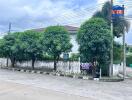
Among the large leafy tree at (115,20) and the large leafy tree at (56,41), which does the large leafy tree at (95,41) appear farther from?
the large leafy tree at (115,20)

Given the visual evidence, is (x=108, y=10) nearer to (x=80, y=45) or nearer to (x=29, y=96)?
(x=80, y=45)

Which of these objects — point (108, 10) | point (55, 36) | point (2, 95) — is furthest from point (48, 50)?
point (2, 95)

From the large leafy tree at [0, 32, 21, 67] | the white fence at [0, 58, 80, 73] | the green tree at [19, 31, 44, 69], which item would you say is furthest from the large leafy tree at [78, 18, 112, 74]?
the large leafy tree at [0, 32, 21, 67]

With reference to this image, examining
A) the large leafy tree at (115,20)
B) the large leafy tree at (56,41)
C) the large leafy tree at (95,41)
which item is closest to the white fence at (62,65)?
the large leafy tree at (56,41)

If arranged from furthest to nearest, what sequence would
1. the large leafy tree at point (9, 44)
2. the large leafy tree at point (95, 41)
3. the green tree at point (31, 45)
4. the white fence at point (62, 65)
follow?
1. the large leafy tree at point (9, 44)
2. the green tree at point (31, 45)
3. the white fence at point (62, 65)
4. the large leafy tree at point (95, 41)

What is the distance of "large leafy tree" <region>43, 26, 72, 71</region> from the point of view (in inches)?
1032

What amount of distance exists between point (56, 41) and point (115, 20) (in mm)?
6068

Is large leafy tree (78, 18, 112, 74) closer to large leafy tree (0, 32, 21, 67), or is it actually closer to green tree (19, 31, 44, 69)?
green tree (19, 31, 44, 69)

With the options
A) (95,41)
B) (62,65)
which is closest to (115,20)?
(95,41)

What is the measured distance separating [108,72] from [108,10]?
21.1 feet

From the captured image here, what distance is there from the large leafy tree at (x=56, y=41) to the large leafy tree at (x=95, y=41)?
134 inches

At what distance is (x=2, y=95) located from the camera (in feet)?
39.3

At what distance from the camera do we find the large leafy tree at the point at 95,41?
22188 millimetres

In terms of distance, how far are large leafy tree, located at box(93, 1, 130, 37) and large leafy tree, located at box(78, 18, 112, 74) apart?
3.58 metres
